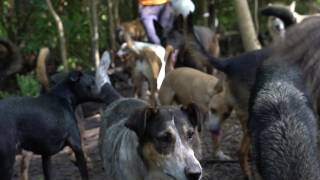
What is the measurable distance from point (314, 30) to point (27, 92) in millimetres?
9084

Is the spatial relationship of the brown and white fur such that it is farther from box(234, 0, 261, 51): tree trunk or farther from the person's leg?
box(234, 0, 261, 51): tree trunk

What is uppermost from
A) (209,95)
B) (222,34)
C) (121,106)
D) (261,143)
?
(261,143)

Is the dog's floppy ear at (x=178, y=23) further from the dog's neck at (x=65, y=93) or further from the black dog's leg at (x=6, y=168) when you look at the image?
the black dog's leg at (x=6, y=168)

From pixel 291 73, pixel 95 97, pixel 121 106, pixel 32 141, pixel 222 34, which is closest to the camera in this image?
pixel 291 73

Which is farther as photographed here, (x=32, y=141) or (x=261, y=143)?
(x=32, y=141)

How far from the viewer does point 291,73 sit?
2697 millimetres

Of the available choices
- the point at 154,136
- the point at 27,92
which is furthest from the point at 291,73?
the point at 27,92

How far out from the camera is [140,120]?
14.0 ft

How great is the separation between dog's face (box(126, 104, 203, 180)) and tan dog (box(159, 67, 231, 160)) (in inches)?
79.4

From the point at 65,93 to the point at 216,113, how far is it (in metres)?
1.73

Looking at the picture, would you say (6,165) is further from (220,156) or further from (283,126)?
(283,126)

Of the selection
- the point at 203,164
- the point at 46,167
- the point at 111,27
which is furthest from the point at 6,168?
the point at 111,27

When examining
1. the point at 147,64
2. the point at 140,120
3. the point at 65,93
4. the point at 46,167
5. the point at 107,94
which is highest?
the point at 140,120

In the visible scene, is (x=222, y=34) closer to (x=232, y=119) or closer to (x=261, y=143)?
(x=232, y=119)
